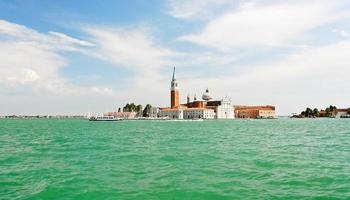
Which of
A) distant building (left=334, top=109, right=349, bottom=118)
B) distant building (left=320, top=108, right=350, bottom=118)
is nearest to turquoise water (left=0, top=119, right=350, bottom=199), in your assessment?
distant building (left=320, top=108, right=350, bottom=118)

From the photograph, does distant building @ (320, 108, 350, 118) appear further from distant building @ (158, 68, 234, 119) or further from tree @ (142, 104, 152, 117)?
tree @ (142, 104, 152, 117)

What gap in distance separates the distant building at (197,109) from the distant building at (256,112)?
10046mm

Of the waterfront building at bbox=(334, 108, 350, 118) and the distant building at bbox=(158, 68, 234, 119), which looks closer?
the distant building at bbox=(158, 68, 234, 119)

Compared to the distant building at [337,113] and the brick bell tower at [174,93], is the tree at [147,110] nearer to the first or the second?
the brick bell tower at [174,93]

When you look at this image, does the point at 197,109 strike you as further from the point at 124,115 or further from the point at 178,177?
the point at 178,177

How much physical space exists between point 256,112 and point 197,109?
28265 millimetres

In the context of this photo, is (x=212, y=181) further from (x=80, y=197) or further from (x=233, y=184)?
(x=80, y=197)

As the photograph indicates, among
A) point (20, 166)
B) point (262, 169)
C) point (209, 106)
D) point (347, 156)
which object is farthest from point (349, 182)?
point (209, 106)

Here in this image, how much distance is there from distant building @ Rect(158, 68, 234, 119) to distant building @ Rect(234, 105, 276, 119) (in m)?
10.0

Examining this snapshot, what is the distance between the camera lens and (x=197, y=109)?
128125 mm

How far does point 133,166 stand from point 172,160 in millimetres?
1974

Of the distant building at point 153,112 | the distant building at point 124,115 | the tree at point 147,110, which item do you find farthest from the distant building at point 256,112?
the distant building at point 124,115

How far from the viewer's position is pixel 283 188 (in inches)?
340

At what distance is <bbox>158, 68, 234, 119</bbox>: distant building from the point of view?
128 metres
